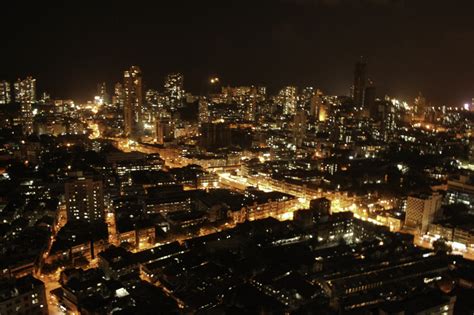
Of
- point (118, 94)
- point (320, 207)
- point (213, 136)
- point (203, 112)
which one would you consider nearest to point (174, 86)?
point (118, 94)

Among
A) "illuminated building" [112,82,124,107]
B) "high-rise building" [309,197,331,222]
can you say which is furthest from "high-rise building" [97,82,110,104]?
"high-rise building" [309,197,331,222]

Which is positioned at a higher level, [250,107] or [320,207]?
[250,107]

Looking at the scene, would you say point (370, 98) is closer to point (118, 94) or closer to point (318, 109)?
point (318, 109)

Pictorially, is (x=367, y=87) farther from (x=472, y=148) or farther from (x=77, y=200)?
(x=77, y=200)

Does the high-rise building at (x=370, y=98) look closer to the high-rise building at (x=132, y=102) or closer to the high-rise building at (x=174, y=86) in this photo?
the high-rise building at (x=174, y=86)

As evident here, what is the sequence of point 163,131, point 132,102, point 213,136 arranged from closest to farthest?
point 213,136
point 163,131
point 132,102

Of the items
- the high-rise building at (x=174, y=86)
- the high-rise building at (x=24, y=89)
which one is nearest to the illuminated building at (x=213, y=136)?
the high-rise building at (x=174, y=86)
